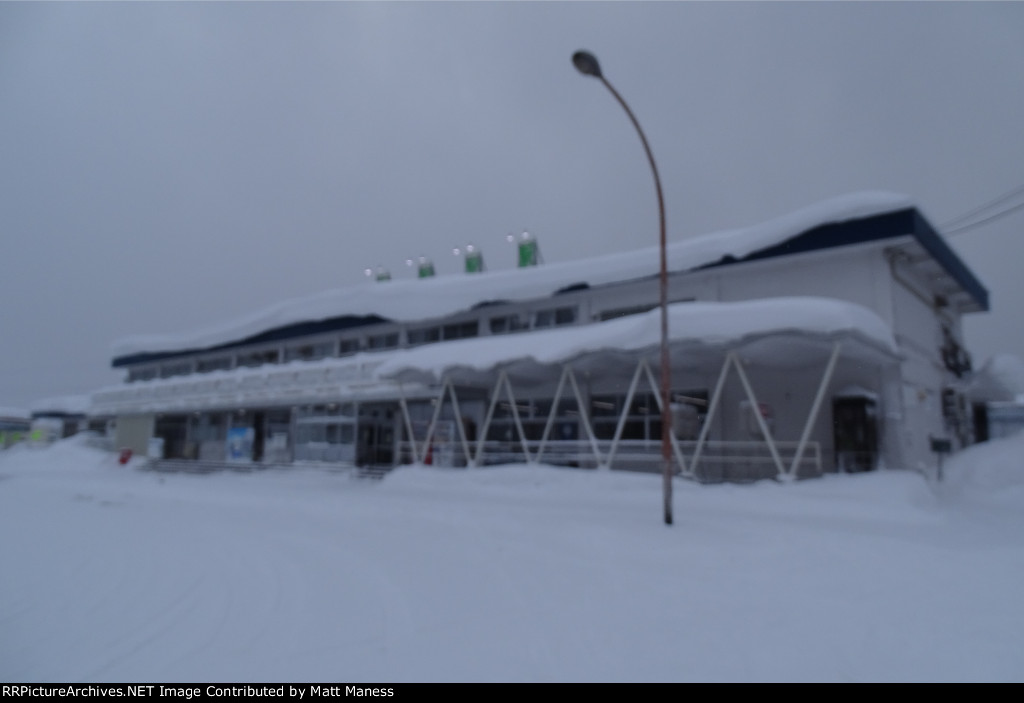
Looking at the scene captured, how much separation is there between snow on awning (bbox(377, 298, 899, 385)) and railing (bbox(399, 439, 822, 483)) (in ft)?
7.53

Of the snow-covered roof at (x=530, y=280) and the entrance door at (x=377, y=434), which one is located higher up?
the snow-covered roof at (x=530, y=280)

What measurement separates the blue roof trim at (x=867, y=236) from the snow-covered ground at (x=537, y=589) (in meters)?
7.53

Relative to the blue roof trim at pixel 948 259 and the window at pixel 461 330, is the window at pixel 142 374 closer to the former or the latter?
the window at pixel 461 330

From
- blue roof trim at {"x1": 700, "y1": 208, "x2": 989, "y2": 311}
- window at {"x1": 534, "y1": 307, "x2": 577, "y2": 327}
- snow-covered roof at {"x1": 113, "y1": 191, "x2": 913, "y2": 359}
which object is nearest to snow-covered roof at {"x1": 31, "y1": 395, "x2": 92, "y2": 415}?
snow-covered roof at {"x1": 113, "y1": 191, "x2": 913, "y2": 359}

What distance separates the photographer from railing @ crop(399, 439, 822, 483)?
1791cm

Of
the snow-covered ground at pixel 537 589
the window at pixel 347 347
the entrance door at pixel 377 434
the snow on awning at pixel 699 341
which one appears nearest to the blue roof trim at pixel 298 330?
the window at pixel 347 347

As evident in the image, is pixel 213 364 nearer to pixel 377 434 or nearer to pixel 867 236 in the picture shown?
pixel 377 434

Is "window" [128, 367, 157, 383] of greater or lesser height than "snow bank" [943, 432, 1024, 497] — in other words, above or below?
above

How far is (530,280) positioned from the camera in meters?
27.7

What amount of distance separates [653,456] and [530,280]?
40.0 ft

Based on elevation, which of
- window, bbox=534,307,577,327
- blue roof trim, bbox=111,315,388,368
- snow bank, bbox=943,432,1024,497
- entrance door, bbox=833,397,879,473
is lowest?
snow bank, bbox=943,432,1024,497

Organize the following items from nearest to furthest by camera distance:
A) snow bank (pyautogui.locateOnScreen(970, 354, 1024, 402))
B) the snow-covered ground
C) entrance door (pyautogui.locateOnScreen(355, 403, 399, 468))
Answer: the snow-covered ground
snow bank (pyautogui.locateOnScreen(970, 354, 1024, 402))
entrance door (pyautogui.locateOnScreen(355, 403, 399, 468))

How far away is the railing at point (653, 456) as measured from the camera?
17906mm

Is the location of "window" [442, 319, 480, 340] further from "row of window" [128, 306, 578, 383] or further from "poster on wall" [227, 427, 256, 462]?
"poster on wall" [227, 427, 256, 462]
